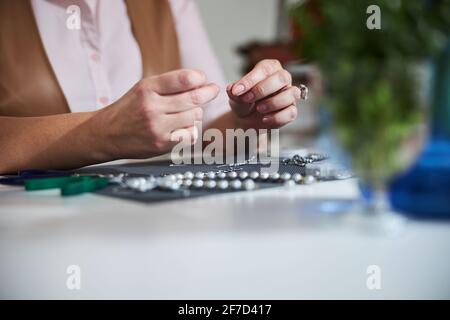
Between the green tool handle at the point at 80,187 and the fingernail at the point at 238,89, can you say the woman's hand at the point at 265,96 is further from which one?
the green tool handle at the point at 80,187

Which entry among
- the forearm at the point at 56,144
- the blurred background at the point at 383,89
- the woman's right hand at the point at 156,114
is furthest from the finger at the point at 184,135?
the blurred background at the point at 383,89

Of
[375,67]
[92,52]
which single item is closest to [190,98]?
[375,67]

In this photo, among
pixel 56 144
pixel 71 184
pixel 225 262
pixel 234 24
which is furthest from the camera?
pixel 234 24

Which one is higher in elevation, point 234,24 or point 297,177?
point 234,24

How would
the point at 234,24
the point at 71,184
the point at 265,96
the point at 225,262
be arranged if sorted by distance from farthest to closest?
the point at 234,24
the point at 265,96
the point at 71,184
the point at 225,262

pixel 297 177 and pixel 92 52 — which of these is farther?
pixel 92 52

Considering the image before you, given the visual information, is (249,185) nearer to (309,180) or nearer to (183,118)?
(309,180)

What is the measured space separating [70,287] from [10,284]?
0.05 meters

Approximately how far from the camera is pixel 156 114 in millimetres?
733

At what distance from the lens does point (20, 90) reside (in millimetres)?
1051

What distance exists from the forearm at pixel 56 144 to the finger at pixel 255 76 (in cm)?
21

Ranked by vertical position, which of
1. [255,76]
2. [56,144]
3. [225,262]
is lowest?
[225,262]

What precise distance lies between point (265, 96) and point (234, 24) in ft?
8.17
